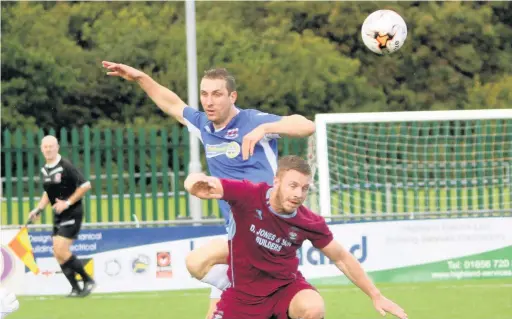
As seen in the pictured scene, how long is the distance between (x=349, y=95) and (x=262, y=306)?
29897 mm

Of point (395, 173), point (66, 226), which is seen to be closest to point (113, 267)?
point (66, 226)

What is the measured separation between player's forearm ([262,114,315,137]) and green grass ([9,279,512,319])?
3511 millimetres

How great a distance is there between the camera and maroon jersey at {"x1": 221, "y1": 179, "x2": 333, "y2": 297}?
636 centimetres

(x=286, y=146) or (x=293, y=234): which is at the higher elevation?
(x=286, y=146)

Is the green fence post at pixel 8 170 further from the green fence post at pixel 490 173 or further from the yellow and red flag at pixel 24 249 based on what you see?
the green fence post at pixel 490 173

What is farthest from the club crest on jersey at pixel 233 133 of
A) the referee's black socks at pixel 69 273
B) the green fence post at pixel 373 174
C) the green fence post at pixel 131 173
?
the green fence post at pixel 373 174

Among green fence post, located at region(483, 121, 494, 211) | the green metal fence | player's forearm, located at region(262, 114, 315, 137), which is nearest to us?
player's forearm, located at region(262, 114, 315, 137)

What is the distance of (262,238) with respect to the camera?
21.2 ft

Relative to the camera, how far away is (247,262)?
6586 mm

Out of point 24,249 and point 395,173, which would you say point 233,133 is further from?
point 395,173

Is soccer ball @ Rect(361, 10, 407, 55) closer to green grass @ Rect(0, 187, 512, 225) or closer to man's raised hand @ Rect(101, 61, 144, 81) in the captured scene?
man's raised hand @ Rect(101, 61, 144, 81)

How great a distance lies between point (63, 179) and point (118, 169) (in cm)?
256

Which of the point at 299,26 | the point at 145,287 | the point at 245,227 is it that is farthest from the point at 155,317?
the point at 299,26

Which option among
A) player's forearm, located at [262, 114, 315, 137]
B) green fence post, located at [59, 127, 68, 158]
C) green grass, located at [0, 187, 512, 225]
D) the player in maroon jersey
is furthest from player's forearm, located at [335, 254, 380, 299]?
green fence post, located at [59, 127, 68, 158]
